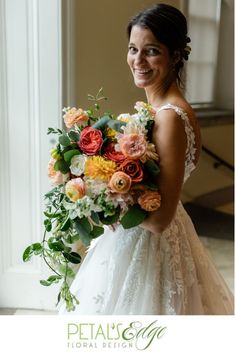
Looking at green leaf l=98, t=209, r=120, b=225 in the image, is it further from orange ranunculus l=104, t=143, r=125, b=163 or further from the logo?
the logo

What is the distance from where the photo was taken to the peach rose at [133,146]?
92 centimetres

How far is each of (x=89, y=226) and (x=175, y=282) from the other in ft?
0.94

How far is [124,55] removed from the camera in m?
1.56

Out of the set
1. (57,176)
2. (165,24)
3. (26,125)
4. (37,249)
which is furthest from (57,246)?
(26,125)

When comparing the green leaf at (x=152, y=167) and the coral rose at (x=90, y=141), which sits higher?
the coral rose at (x=90, y=141)

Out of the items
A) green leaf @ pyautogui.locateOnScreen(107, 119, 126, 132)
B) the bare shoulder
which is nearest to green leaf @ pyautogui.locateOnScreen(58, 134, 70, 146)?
green leaf @ pyautogui.locateOnScreen(107, 119, 126, 132)

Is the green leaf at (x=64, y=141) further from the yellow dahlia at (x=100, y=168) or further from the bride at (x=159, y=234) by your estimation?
the bride at (x=159, y=234)

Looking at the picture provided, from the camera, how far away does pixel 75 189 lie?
0.93 meters

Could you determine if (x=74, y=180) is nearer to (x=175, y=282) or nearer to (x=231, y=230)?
(x=175, y=282)

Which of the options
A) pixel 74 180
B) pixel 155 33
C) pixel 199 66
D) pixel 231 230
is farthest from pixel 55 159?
pixel 231 230

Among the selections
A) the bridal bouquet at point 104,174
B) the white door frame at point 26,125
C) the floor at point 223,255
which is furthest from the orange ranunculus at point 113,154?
the floor at point 223,255

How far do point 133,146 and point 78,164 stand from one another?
13 cm

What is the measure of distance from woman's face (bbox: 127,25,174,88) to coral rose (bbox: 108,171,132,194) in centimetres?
29

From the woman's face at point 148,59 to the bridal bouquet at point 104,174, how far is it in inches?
3.7
